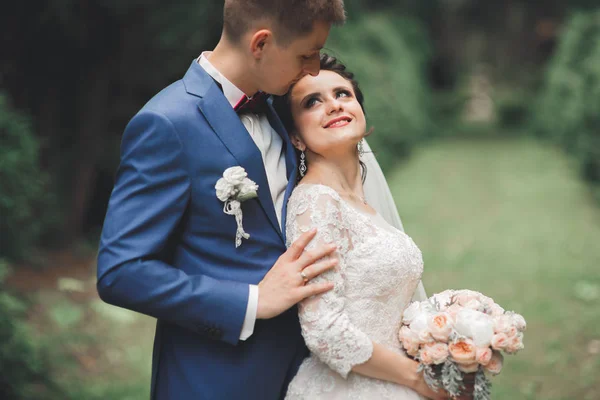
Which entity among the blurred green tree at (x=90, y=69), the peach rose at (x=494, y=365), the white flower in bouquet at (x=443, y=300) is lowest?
the peach rose at (x=494, y=365)

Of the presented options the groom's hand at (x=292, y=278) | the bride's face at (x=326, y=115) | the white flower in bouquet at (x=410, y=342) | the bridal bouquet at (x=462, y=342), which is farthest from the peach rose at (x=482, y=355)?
the bride's face at (x=326, y=115)

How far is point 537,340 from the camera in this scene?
6359 millimetres

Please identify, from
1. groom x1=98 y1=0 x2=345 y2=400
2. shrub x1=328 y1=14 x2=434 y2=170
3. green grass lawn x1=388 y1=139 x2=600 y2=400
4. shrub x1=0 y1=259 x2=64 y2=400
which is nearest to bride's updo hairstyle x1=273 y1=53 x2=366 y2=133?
groom x1=98 y1=0 x2=345 y2=400

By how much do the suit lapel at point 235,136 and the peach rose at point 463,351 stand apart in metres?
0.78

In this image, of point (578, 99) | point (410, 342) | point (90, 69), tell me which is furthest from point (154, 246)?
point (578, 99)

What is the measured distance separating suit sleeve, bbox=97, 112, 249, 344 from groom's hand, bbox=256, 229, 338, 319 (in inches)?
3.1

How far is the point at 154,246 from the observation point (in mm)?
2178

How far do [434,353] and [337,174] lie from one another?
2.69 ft

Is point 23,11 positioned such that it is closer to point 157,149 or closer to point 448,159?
point 157,149

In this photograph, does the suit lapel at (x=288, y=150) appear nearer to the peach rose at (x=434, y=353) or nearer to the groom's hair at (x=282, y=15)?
the groom's hair at (x=282, y=15)

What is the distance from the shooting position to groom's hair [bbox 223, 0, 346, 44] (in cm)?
235

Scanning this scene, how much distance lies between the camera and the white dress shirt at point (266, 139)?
8.15ft

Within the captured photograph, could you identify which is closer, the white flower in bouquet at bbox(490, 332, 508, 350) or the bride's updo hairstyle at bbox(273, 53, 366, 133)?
the white flower in bouquet at bbox(490, 332, 508, 350)

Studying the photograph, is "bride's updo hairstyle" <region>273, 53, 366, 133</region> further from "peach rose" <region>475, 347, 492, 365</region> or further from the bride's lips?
"peach rose" <region>475, 347, 492, 365</region>
